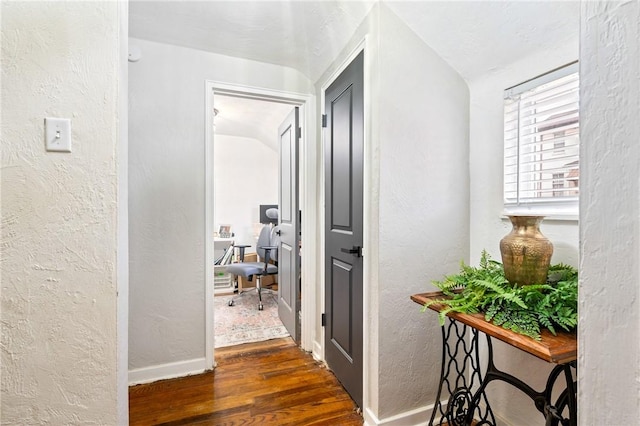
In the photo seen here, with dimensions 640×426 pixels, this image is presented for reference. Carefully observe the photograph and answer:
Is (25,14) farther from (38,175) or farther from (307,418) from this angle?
(307,418)

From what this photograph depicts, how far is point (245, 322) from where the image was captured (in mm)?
3113

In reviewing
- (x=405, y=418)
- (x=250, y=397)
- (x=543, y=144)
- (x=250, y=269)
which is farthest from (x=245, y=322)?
(x=543, y=144)

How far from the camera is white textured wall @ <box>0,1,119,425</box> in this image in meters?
0.95

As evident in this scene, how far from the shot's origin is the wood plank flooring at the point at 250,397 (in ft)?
5.64

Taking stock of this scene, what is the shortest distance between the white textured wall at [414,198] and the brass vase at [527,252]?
0.50 metres

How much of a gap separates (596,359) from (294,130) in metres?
2.37

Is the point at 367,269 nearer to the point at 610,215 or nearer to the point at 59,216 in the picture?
the point at 610,215

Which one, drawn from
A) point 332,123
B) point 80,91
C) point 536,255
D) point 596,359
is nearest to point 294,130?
point 332,123

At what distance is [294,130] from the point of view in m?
2.60

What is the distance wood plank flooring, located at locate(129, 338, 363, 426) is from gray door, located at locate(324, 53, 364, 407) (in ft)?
0.49

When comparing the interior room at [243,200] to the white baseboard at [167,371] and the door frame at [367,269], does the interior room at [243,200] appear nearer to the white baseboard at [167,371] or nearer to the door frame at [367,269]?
the white baseboard at [167,371]

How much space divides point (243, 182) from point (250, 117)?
1428mm

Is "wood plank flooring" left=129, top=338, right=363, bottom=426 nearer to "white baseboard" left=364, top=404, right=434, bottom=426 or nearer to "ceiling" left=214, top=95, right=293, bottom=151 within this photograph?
"white baseboard" left=364, top=404, right=434, bottom=426

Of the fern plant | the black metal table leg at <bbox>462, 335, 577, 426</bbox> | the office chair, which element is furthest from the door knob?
the office chair
